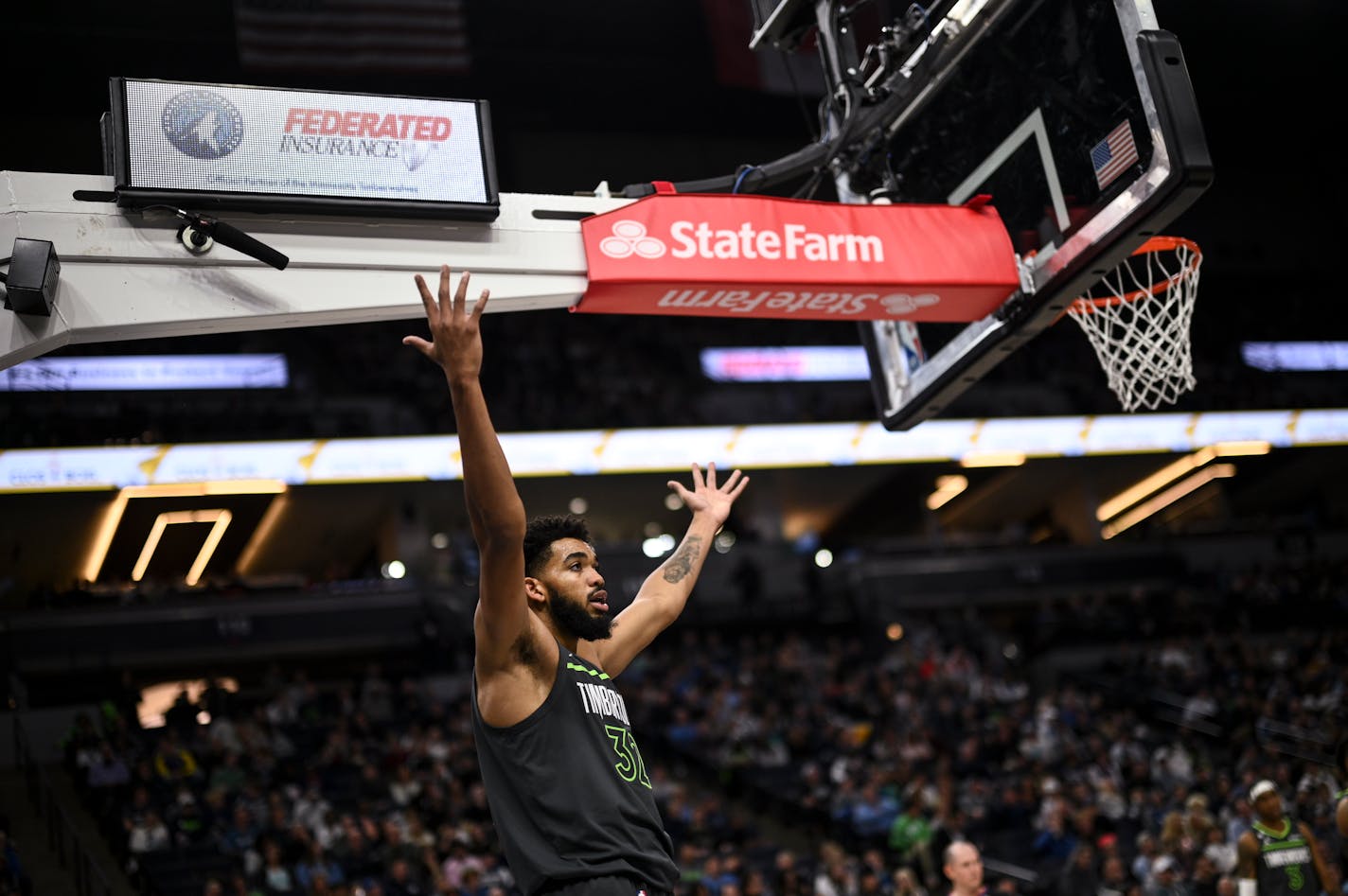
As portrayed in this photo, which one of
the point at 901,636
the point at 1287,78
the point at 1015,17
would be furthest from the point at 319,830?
the point at 1287,78

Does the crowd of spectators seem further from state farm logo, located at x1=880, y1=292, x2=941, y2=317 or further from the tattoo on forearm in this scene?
the tattoo on forearm

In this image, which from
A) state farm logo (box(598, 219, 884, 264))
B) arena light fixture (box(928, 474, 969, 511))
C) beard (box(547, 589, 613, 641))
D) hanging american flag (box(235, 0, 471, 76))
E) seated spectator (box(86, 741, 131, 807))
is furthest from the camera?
arena light fixture (box(928, 474, 969, 511))

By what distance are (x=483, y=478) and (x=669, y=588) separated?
154cm

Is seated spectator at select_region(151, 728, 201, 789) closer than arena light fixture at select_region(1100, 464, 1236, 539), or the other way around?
seated spectator at select_region(151, 728, 201, 789)

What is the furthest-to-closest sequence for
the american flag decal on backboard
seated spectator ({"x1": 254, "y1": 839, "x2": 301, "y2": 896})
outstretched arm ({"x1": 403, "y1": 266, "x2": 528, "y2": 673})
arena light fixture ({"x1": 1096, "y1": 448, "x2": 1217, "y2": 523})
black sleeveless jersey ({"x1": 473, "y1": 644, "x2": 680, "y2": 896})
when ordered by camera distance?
arena light fixture ({"x1": 1096, "y1": 448, "x2": 1217, "y2": 523}) → seated spectator ({"x1": 254, "y1": 839, "x2": 301, "y2": 896}) → the american flag decal on backboard → black sleeveless jersey ({"x1": 473, "y1": 644, "x2": 680, "y2": 896}) → outstretched arm ({"x1": 403, "y1": 266, "x2": 528, "y2": 673})

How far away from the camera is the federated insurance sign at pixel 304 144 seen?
4621 millimetres

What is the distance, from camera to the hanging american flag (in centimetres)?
1712

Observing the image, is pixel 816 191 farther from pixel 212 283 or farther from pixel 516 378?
pixel 516 378

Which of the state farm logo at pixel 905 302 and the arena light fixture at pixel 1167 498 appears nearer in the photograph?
the state farm logo at pixel 905 302

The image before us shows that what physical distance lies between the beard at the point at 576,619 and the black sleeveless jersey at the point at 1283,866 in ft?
22.2

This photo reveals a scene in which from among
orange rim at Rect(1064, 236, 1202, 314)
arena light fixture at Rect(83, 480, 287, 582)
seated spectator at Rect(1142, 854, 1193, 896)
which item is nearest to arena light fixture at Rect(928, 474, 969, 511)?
arena light fixture at Rect(83, 480, 287, 582)

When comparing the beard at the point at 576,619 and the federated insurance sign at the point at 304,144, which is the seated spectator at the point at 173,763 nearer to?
the federated insurance sign at the point at 304,144

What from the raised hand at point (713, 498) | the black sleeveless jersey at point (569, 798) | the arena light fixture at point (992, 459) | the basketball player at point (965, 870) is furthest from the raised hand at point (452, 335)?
the arena light fixture at point (992, 459)

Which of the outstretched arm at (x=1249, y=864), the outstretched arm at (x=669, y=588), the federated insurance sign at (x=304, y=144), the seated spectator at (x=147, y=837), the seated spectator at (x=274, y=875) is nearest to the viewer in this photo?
the outstretched arm at (x=669, y=588)
